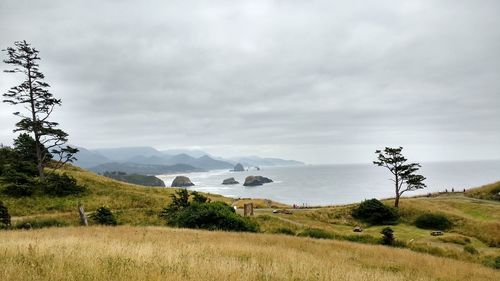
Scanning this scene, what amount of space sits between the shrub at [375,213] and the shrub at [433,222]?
325 cm

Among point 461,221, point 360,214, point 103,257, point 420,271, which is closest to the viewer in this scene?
point 103,257

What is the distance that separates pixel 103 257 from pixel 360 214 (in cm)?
4280

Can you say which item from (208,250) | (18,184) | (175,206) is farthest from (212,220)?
(18,184)

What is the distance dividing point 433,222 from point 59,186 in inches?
1626

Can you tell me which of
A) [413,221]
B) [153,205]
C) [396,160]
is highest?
[396,160]

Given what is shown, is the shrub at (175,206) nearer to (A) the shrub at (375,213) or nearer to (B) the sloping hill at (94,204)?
(B) the sloping hill at (94,204)

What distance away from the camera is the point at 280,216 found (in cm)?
4006

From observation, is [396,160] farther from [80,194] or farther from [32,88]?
[32,88]

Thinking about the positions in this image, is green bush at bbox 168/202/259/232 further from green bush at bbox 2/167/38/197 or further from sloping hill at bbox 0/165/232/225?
green bush at bbox 2/167/38/197

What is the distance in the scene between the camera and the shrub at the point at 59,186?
36156 mm

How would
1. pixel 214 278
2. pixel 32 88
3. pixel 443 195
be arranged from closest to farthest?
pixel 214 278 → pixel 32 88 → pixel 443 195

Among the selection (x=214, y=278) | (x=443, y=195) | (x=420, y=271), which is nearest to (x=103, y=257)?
(x=214, y=278)

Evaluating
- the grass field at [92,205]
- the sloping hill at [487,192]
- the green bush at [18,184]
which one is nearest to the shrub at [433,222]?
the sloping hill at [487,192]

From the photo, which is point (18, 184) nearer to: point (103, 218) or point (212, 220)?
→ point (103, 218)
